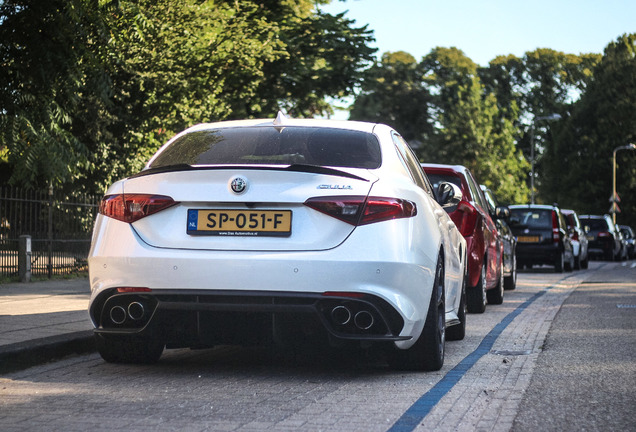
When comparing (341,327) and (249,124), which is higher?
(249,124)

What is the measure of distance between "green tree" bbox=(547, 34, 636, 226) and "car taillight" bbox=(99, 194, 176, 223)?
5972cm

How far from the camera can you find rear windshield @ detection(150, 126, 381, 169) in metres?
A: 6.55

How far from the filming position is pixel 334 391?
605 centimetres

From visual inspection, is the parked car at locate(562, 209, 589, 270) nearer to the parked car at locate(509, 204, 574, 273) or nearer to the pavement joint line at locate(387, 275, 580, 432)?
the parked car at locate(509, 204, 574, 273)

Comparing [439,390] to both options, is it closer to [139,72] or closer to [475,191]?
[475,191]

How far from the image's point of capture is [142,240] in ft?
20.4

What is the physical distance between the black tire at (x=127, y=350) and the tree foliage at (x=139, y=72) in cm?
343

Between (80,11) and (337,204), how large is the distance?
163 inches

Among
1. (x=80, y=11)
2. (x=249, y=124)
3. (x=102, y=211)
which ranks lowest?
(x=102, y=211)

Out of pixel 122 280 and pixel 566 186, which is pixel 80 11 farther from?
pixel 566 186

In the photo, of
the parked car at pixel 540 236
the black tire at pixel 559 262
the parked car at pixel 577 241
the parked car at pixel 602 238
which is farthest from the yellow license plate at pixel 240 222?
the parked car at pixel 602 238

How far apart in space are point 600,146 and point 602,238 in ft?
83.0

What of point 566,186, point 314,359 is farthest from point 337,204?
point 566,186

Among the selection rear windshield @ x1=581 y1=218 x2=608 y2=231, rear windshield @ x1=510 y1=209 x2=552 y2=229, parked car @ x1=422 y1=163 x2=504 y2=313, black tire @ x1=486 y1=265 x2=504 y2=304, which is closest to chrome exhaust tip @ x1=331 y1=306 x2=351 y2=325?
parked car @ x1=422 y1=163 x2=504 y2=313
